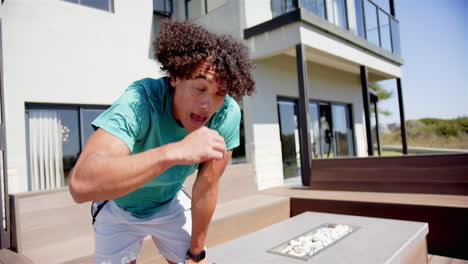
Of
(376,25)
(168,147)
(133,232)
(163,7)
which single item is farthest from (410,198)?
(163,7)

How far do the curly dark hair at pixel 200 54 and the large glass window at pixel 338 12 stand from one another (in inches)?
A: 244

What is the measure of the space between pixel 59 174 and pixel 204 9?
16.5 feet

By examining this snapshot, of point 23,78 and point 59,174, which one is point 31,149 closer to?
point 59,174

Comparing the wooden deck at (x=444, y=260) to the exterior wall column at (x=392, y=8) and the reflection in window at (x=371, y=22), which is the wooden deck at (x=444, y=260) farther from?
the exterior wall column at (x=392, y=8)

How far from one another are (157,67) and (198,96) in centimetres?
544

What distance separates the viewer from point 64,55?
4.84 metres

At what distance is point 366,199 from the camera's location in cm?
339

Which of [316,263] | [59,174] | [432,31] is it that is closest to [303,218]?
[316,263]

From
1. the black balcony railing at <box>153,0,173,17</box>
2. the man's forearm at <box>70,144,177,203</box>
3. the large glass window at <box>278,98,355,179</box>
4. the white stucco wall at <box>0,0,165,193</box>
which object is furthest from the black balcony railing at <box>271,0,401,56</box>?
the man's forearm at <box>70,144,177,203</box>

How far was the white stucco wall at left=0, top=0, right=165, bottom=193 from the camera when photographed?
4266 mm

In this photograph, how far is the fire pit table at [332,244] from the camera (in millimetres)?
1649

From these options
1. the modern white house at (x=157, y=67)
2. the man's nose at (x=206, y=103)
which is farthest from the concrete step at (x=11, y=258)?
the man's nose at (x=206, y=103)

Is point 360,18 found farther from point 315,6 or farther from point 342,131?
point 342,131

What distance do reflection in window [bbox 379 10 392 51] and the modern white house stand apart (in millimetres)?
29
